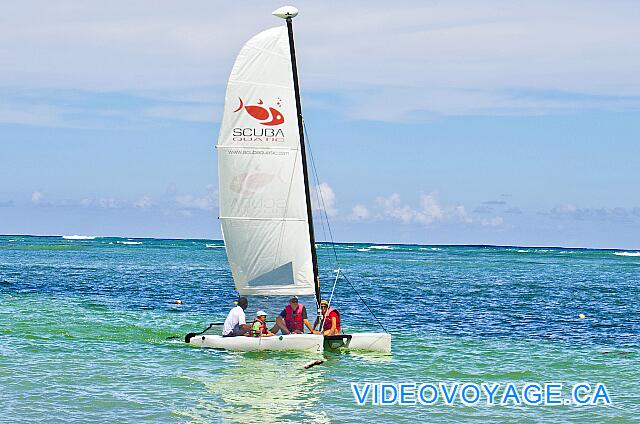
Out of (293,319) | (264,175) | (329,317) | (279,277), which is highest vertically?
(264,175)

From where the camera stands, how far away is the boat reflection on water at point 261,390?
2082cm

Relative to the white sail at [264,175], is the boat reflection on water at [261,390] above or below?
below

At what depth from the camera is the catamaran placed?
28375 millimetres

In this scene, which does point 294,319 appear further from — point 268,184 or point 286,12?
point 286,12

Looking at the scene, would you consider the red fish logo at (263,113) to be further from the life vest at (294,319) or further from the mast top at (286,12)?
the life vest at (294,319)

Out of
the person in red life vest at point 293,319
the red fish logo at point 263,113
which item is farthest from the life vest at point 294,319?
the red fish logo at point 263,113

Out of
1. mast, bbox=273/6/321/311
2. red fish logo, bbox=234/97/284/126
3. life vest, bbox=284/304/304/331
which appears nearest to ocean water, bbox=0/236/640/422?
life vest, bbox=284/304/304/331

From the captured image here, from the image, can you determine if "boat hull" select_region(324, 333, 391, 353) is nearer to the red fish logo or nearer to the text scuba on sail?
the text scuba on sail

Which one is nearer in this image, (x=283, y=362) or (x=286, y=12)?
(x=283, y=362)

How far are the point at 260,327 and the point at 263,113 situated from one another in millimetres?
7213

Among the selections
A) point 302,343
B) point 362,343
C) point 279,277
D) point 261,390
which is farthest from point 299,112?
point 261,390

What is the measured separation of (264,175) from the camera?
2900cm

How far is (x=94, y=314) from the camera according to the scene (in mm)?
43188

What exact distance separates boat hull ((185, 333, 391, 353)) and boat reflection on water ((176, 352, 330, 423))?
1.05 ft
